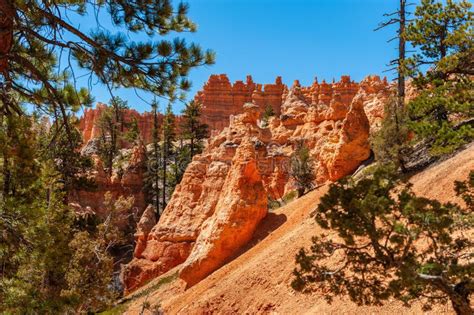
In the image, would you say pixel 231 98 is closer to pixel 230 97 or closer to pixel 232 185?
pixel 230 97

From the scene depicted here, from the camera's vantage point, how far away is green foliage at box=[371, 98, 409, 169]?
61.1ft

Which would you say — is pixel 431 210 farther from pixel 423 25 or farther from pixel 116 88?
pixel 116 88

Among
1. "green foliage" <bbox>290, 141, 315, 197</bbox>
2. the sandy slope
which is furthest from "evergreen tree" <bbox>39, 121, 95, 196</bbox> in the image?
"green foliage" <bbox>290, 141, 315, 197</bbox>

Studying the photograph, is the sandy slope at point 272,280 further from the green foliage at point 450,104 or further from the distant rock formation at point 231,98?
the distant rock formation at point 231,98

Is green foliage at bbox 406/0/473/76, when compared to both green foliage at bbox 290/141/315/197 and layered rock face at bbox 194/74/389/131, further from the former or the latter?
layered rock face at bbox 194/74/389/131

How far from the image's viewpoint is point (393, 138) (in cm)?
1894

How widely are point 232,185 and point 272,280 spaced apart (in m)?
6.97

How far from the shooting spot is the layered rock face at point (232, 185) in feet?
63.6

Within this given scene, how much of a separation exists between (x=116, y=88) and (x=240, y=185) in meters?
13.1

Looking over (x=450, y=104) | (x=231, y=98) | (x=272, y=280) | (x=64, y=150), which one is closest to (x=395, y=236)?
(x=450, y=104)

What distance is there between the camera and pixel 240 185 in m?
20.5

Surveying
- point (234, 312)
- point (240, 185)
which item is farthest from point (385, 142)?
point (234, 312)

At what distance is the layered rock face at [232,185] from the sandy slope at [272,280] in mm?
1090

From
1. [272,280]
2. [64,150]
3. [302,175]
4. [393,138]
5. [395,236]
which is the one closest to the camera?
[395,236]
